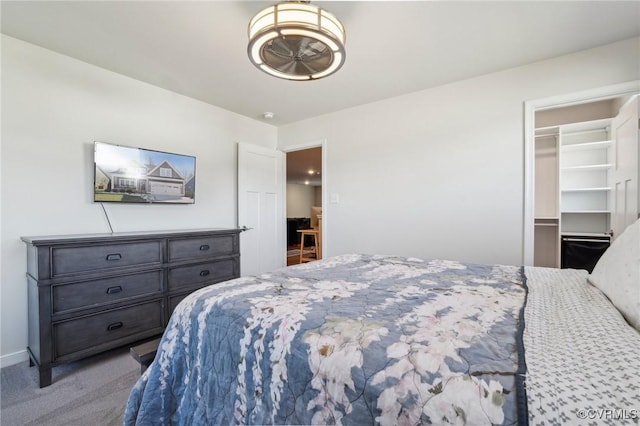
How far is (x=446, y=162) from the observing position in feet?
9.76

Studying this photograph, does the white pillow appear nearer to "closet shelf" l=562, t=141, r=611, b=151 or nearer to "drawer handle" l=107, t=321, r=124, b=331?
"drawer handle" l=107, t=321, r=124, b=331

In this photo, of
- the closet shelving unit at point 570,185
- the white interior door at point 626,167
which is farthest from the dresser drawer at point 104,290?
the closet shelving unit at point 570,185

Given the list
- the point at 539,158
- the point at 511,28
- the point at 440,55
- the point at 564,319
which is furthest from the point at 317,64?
the point at 539,158

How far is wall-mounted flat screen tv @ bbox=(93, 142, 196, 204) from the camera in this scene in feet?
8.24

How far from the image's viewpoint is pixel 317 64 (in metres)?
1.81

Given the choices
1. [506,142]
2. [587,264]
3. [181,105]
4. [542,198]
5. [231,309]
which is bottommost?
[587,264]

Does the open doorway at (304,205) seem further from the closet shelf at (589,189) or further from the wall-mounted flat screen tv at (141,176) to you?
the closet shelf at (589,189)

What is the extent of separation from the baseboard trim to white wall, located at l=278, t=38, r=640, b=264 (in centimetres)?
295

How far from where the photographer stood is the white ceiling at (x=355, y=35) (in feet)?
6.05

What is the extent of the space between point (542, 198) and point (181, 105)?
4.65 m

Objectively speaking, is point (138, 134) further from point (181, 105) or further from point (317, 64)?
point (317, 64)

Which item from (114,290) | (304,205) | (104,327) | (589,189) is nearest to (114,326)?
(104,327)

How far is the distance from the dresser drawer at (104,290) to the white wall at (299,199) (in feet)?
26.3

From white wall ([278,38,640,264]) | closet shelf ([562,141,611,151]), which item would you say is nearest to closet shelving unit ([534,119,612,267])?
closet shelf ([562,141,611,151])
